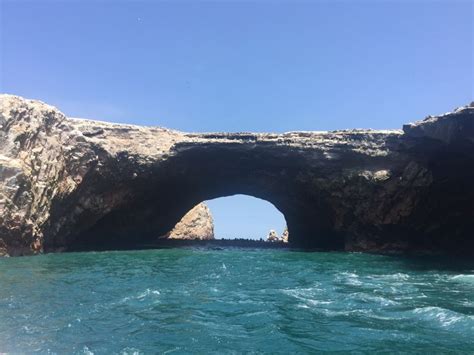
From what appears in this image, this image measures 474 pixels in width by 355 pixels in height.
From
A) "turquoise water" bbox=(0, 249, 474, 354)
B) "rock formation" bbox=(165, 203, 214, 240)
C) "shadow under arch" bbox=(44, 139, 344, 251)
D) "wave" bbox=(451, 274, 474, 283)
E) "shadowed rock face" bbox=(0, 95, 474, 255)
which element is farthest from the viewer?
"rock formation" bbox=(165, 203, 214, 240)

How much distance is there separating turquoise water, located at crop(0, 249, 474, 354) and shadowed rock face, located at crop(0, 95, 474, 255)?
9.42 meters

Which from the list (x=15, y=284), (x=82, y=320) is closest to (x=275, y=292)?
(x=82, y=320)

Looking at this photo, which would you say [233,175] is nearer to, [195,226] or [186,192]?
[186,192]

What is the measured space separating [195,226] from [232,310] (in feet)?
145

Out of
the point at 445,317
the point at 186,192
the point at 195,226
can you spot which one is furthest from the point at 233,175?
the point at 445,317

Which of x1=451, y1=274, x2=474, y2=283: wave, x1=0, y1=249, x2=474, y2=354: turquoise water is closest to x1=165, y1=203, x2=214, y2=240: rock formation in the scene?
x1=0, y1=249, x2=474, y2=354: turquoise water

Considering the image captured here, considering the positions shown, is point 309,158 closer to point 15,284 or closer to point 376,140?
point 376,140

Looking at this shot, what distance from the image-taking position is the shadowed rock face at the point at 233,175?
28.8 m

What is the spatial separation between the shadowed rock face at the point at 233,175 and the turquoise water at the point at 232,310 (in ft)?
30.9

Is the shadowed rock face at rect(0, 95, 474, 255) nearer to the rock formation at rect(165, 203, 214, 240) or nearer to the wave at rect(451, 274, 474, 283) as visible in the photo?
the wave at rect(451, 274, 474, 283)

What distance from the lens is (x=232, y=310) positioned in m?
12.6

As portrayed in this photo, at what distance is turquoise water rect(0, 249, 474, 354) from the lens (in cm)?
976

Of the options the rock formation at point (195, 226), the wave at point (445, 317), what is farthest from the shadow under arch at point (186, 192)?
the wave at point (445, 317)

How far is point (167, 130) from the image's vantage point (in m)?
37.1
